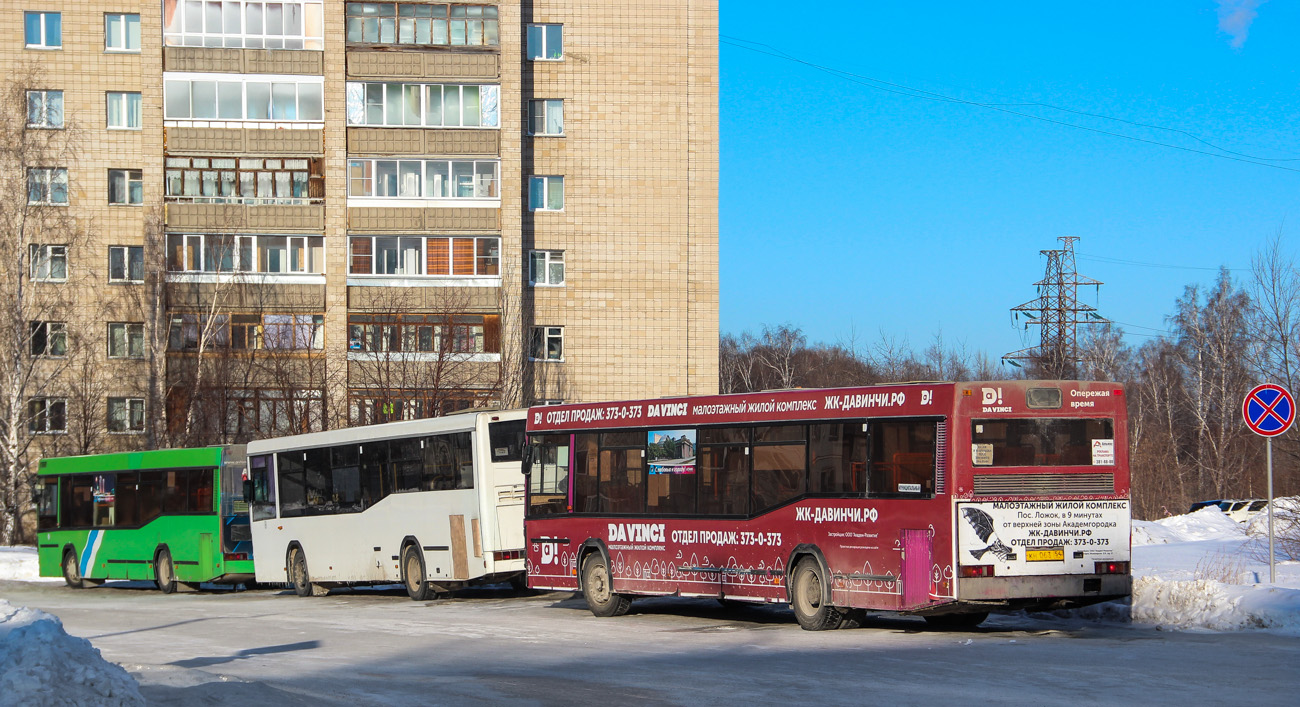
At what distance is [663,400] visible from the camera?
18.2m

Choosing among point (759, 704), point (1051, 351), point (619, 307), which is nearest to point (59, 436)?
point (619, 307)

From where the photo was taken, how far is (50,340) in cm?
4800

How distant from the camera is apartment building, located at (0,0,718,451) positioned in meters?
45.8

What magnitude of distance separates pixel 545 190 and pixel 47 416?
18.7 metres

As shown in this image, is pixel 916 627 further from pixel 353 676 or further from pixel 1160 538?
pixel 1160 538

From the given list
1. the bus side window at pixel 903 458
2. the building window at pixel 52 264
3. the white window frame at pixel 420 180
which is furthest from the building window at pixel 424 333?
the bus side window at pixel 903 458

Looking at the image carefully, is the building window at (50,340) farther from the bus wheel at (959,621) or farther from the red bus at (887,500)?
the bus wheel at (959,621)

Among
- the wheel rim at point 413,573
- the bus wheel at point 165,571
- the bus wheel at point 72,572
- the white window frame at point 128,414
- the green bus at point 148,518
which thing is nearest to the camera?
the wheel rim at point 413,573

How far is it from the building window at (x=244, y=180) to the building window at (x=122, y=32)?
15.2 feet

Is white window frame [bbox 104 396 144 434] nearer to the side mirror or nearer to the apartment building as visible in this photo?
the apartment building

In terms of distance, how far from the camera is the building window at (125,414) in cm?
4716

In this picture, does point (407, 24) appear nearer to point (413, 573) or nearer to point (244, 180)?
point (244, 180)

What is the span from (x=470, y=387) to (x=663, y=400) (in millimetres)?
27528

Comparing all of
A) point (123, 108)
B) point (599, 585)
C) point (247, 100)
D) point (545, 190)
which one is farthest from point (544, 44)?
point (599, 585)
